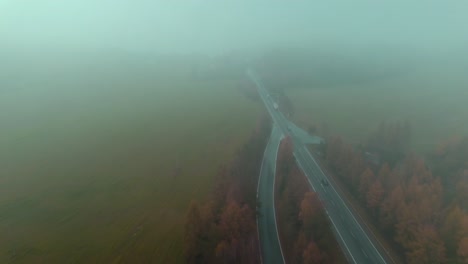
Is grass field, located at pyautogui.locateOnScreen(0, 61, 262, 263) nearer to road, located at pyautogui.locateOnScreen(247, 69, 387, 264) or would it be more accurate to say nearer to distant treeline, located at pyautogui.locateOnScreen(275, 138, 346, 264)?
distant treeline, located at pyautogui.locateOnScreen(275, 138, 346, 264)

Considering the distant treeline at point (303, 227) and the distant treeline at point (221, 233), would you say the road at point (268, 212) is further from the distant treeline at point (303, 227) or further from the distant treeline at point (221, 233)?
the distant treeline at point (221, 233)

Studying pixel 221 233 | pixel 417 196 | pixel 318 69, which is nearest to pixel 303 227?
pixel 221 233

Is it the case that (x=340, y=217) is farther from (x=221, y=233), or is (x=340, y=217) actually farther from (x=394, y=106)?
(x=394, y=106)

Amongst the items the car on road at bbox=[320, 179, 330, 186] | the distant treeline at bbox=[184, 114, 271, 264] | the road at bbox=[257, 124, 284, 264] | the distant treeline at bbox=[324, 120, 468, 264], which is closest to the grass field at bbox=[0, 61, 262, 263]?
the distant treeline at bbox=[184, 114, 271, 264]

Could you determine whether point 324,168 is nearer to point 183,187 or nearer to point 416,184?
point 416,184

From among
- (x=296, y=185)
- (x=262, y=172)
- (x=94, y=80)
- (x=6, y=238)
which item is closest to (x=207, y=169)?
(x=262, y=172)

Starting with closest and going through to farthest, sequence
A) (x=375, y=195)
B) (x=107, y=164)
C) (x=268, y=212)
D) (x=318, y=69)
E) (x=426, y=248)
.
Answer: (x=426, y=248)
(x=375, y=195)
(x=268, y=212)
(x=107, y=164)
(x=318, y=69)

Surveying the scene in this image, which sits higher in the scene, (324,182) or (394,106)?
(324,182)
